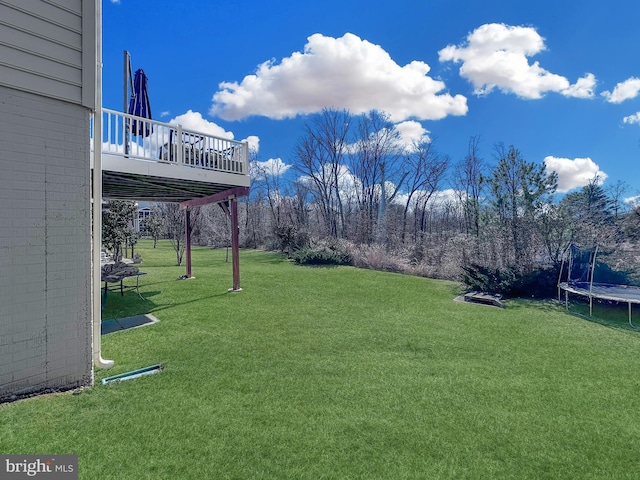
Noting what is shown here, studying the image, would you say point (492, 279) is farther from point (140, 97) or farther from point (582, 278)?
point (140, 97)

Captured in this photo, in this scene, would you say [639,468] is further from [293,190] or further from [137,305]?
[293,190]

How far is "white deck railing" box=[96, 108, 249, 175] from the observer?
511 cm

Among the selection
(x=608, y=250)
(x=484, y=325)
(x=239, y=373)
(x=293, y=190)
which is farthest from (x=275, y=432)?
(x=293, y=190)

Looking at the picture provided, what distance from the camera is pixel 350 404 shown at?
280 centimetres

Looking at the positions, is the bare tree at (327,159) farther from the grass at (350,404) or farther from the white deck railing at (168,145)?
the grass at (350,404)

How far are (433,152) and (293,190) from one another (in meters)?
10.1

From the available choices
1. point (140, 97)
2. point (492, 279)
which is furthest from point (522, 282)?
point (140, 97)

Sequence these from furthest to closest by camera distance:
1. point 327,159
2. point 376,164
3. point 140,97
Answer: point 327,159
point 376,164
point 140,97

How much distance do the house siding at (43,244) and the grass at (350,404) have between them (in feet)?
1.10

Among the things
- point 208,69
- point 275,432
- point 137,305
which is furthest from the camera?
point 208,69

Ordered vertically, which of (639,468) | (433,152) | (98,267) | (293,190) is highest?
(433,152)

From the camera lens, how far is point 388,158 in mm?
19031

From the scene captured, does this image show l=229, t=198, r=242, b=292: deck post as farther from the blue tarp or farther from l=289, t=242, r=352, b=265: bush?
l=289, t=242, r=352, b=265: bush

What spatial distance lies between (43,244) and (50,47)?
5.86 ft
